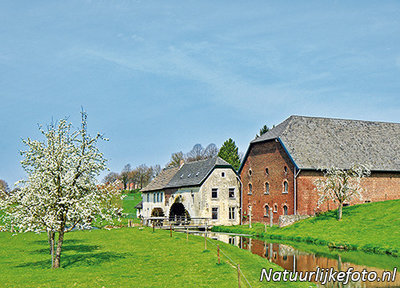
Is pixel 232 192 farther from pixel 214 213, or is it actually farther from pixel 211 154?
pixel 211 154

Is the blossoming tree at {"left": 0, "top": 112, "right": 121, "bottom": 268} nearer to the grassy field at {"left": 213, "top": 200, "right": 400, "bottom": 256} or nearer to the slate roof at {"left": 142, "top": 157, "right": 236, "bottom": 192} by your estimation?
the grassy field at {"left": 213, "top": 200, "right": 400, "bottom": 256}

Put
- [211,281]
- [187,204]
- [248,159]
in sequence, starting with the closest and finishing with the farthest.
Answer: [211,281]
[248,159]
[187,204]

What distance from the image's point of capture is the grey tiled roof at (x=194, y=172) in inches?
2132

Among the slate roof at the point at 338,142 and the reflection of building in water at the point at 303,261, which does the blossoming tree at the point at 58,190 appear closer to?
the reflection of building in water at the point at 303,261

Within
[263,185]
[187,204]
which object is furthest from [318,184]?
[187,204]

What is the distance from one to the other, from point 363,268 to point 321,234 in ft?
41.0

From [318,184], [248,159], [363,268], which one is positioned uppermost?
[248,159]

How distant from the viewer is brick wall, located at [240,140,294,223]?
1764 inches

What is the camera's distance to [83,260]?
887 inches

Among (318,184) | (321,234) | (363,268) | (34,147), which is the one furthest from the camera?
(318,184)

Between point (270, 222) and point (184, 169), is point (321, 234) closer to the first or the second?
point (270, 222)

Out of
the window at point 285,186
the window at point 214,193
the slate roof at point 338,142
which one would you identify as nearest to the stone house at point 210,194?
the window at point 214,193

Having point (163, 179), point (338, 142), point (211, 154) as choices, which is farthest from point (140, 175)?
point (338, 142)

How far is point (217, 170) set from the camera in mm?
54219
